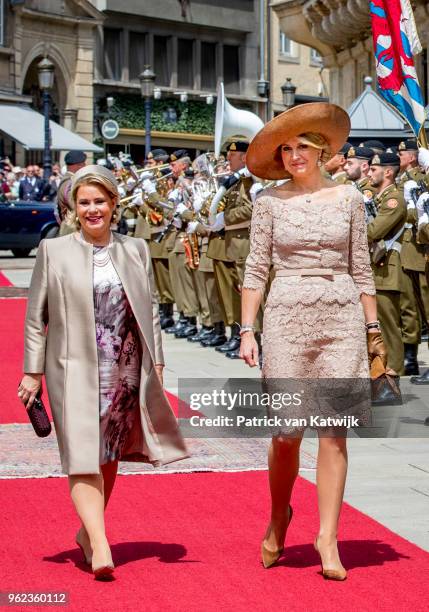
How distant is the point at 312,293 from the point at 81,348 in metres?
0.96

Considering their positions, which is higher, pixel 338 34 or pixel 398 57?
pixel 338 34

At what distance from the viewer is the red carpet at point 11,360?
10.7m

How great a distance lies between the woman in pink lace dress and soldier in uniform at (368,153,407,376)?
195 inches

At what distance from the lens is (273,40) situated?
192 ft

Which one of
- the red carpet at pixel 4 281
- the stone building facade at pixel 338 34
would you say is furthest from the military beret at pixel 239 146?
the stone building facade at pixel 338 34

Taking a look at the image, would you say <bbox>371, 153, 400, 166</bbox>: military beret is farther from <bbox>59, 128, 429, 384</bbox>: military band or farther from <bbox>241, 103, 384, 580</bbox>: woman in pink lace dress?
<bbox>241, 103, 384, 580</bbox>: woman in pink lace dress

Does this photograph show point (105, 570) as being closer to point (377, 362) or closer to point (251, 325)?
point (251, 325)

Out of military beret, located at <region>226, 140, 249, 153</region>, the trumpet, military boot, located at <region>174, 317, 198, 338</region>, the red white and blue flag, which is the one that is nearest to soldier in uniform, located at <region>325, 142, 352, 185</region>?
the red white and blue flag

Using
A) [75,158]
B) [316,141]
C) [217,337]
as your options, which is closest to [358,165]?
[75,158]

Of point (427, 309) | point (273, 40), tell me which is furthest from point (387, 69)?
point (273, 40)

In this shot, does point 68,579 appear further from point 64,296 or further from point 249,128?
point 249,128

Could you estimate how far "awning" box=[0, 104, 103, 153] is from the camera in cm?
4306

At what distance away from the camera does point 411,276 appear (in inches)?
491

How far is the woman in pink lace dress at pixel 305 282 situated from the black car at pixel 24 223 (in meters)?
23.5
